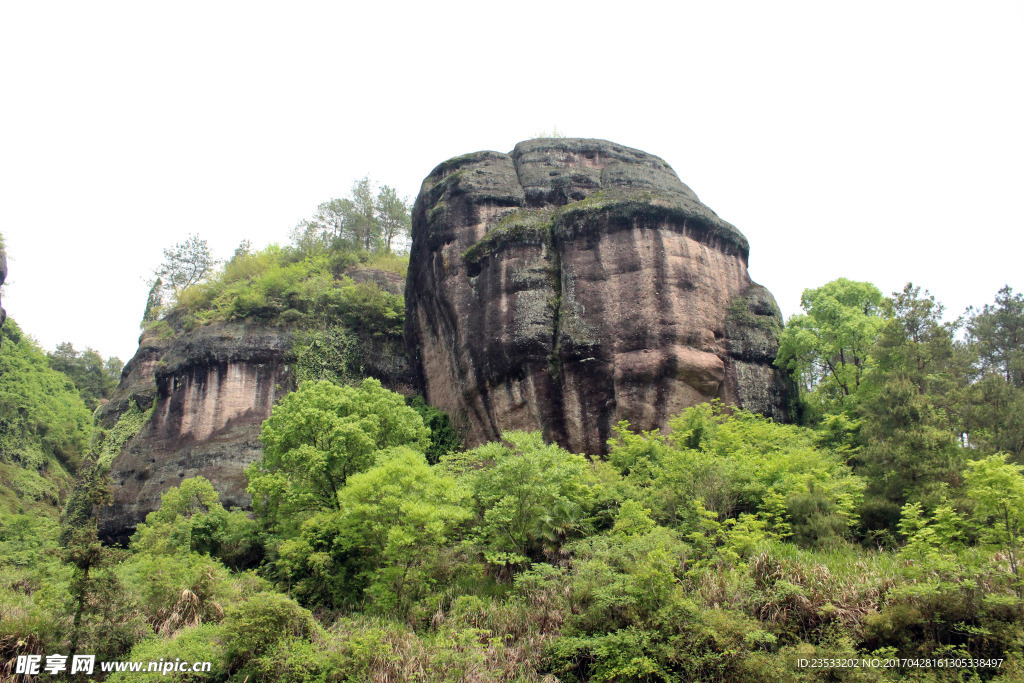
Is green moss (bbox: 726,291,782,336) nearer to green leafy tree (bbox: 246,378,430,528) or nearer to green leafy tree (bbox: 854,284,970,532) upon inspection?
green leafy tree (bbox: 854,284,970,532)

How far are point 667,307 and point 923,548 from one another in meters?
13.1

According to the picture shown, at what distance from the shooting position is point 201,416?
31484 millimetres

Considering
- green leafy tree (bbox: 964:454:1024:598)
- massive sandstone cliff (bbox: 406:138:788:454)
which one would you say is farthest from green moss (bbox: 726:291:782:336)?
green leafy tree (bbox: 964:454:1024:598)

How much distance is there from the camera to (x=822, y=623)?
13.6m

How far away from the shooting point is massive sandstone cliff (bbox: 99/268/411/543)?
2988cm

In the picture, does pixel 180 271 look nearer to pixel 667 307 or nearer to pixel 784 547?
pixel 667 307

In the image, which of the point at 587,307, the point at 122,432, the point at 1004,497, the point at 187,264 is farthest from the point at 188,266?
the point at 1004,497

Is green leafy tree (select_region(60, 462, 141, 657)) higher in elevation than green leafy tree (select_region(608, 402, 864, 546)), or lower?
lower

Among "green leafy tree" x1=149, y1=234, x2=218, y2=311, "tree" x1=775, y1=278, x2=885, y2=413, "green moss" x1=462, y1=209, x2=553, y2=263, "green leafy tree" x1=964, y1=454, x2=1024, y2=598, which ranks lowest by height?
"green leafy tree" x1=964, y1=454, x2=1024, y2=598

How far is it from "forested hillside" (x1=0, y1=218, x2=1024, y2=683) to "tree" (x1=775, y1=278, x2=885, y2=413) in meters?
0.09

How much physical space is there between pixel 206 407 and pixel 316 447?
1227 centimetres

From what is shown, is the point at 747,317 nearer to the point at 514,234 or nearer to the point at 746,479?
the point at 514,234

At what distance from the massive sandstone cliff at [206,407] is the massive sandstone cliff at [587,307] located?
781cm

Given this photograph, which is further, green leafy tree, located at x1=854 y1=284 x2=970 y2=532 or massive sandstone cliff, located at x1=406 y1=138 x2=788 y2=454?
massive sandstone cliff, located at x1=406 y1=138 x2=788 y2=454
